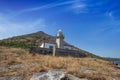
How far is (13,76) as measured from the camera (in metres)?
12.5

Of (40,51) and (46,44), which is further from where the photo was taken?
(46,44)

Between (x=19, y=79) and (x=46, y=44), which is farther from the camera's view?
(x=46, y=44)

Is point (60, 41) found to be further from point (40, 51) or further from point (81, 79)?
point (81, 79)

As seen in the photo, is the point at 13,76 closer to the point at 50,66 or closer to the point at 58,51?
the point at 50,66

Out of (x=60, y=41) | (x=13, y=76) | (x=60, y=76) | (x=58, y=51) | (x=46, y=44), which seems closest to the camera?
(x=60, y=76)

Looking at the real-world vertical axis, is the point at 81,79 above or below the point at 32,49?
below

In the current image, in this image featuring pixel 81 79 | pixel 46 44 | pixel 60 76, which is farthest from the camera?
pixel 46 44

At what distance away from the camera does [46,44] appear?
40.2 metres

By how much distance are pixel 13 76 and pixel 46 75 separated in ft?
8.27

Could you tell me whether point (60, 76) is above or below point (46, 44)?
below


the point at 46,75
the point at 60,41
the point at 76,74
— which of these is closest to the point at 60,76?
the point at 46,75

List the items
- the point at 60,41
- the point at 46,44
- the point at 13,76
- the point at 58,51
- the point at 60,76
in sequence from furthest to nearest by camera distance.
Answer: the point at 46,44, the point at 60,41, the point at 58,51, the point at 13,76, the point at 60,76

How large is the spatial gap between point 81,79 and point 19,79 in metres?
3.64

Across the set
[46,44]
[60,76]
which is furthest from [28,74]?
[46,44]
